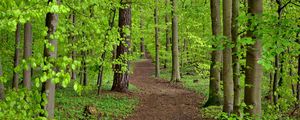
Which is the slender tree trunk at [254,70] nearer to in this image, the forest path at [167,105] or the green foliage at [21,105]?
the green foliage at [21,105]

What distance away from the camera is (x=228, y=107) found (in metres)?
11.3

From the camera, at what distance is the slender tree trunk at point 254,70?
216 inches

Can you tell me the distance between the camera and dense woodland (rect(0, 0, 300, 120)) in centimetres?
402

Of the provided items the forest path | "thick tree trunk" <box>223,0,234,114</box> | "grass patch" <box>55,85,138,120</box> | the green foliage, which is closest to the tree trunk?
"grass patch" <box>55,85,138,120</box>

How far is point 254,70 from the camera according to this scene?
5.60m

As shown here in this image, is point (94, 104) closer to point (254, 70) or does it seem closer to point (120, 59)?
point (120, 59)

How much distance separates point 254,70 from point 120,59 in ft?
32.0

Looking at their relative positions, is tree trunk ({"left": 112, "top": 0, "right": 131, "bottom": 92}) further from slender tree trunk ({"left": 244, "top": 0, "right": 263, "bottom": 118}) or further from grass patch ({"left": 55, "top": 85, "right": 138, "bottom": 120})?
slender tree trunk ({"left": 244, "top": 0, "right": 263, "bottom": 118})

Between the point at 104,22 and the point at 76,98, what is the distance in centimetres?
964

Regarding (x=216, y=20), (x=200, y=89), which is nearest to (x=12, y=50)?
(x=216, y=20)

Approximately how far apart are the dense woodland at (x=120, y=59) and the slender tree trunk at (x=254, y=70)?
0.02 meters

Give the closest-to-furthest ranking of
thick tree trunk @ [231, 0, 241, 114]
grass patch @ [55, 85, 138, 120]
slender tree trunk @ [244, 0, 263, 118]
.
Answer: slender tree trunk @ [244, 0, 263, 118] → thick tree trunk @ [231, 0, 241, 114] → grass patch @ [55, 85, 138, 120]

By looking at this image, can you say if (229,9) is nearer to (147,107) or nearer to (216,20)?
(216,20)

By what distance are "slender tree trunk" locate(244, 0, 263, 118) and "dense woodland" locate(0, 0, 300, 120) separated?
16mm
